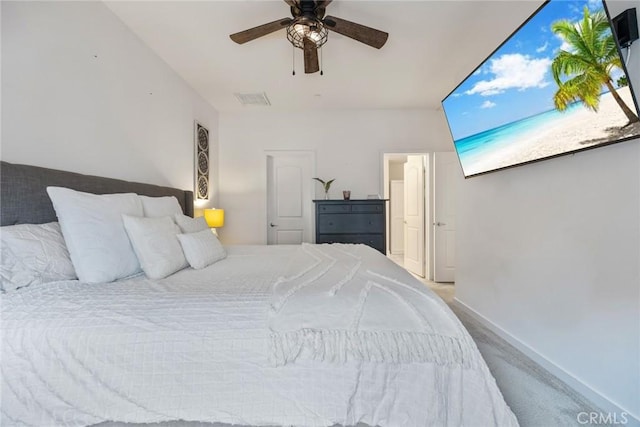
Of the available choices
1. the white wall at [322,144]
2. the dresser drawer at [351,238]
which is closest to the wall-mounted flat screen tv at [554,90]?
the dresser drawer at [351,238]

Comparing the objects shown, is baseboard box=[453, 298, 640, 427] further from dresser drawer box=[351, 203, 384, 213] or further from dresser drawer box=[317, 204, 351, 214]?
dresser drawer box=[317, 204, 351, 214]

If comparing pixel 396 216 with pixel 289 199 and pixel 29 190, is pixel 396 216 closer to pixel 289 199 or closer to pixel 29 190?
pixel 289 199

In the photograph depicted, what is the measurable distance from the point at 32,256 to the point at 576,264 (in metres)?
2.87

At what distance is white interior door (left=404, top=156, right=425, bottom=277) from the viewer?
423cm

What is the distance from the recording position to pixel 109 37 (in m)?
1.99

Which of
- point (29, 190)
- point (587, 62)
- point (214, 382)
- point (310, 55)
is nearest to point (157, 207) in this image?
point (29, 190)

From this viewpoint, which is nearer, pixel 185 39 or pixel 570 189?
pixel 570 189

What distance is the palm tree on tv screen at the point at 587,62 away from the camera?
1.21 m

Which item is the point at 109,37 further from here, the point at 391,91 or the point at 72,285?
the point at 391,91

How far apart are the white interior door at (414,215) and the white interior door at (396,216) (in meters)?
1.57

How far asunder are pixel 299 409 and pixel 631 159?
1899 mm

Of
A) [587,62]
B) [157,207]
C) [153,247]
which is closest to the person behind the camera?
[587,62]

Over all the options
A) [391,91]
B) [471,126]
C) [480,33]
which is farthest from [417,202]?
[480,33]

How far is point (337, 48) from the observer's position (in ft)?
8.12
